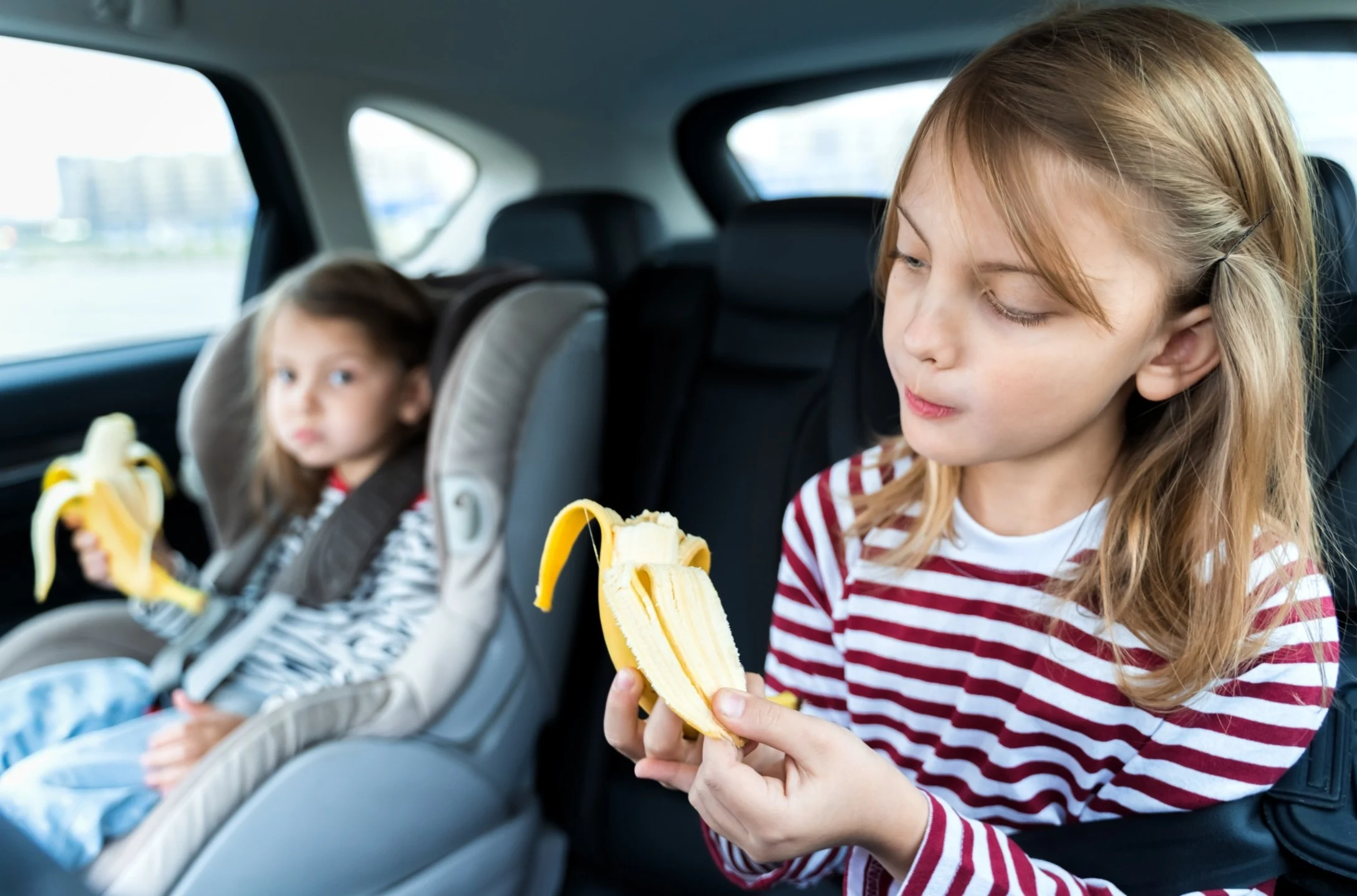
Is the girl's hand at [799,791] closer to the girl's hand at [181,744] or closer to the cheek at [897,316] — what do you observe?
the cheek at [897,316]

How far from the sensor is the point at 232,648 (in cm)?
160

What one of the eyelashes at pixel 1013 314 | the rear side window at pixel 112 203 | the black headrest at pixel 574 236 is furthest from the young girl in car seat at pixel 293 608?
the eyelashes at pixel 1013 314

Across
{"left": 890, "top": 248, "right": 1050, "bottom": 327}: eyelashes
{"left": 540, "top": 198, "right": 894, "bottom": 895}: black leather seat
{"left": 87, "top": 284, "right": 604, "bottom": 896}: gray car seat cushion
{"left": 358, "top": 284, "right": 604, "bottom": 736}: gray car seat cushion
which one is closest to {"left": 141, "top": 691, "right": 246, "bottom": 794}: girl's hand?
{"left": 87, "top": 284, "right": 604, "bottom": 896}: gray car seat cushion

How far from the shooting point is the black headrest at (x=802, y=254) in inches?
61.6

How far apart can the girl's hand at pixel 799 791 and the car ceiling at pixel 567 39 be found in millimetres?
1415

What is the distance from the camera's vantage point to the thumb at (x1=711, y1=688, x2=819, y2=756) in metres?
0.64

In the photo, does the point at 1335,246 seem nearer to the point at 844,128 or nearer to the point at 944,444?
the point at 944,444

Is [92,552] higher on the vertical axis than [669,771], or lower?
lower

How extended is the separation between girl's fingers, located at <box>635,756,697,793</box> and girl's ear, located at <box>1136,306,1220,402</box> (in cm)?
45

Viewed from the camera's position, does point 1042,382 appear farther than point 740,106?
No

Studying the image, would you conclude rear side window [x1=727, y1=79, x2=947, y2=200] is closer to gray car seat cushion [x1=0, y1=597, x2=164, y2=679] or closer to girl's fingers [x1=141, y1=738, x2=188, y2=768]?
gray car seat cushion [x1=0, y1=597, x2=164, y2=679]

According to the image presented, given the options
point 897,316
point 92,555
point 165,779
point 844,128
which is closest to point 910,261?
point 897,316

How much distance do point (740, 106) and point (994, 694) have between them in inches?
94.3

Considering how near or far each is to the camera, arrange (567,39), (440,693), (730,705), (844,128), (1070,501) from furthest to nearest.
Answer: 1. (844,128)
2. (567,39)
3. (440,693)
4. (1070,501)
5. (730,705)
